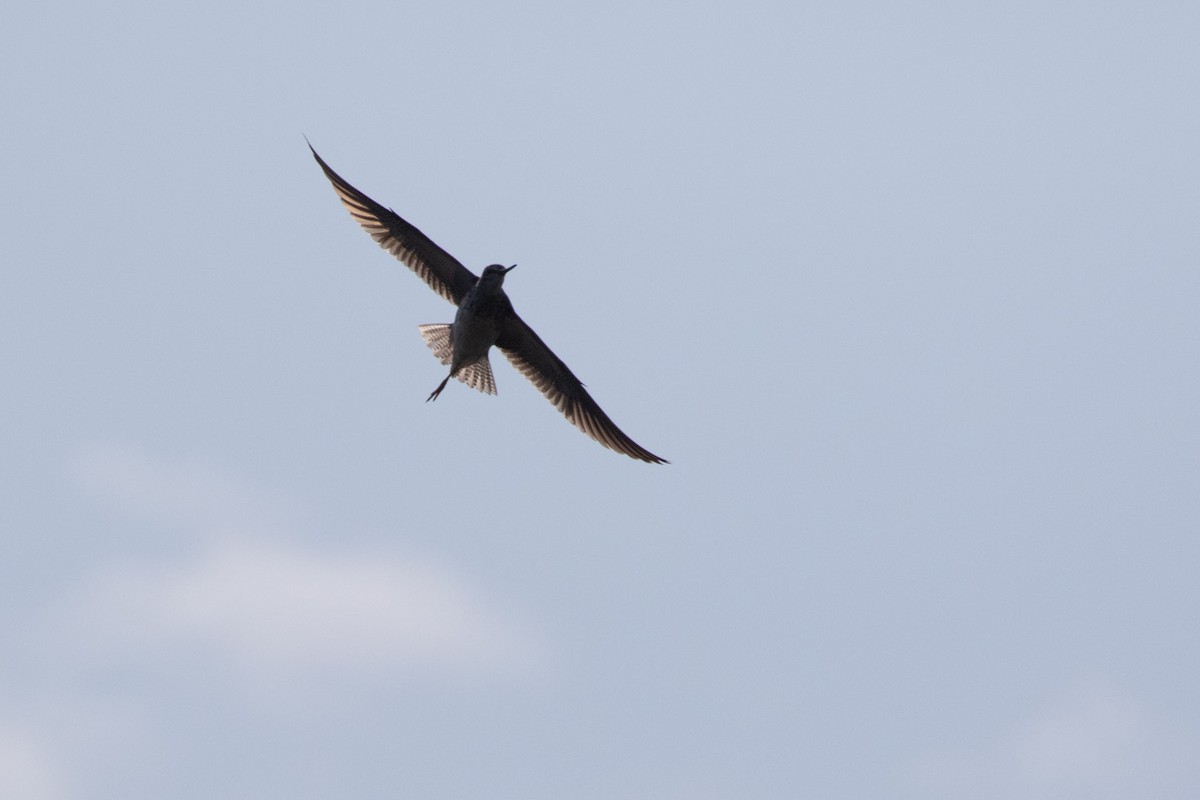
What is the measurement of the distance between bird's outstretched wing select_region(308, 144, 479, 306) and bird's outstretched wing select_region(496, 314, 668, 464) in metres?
0.85

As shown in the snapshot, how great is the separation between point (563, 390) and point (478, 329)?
1.66 metres

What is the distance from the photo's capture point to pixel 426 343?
16891 millimetres

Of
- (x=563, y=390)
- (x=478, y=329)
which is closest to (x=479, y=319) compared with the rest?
(x=478, y=329)

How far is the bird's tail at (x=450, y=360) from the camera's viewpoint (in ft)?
54.7

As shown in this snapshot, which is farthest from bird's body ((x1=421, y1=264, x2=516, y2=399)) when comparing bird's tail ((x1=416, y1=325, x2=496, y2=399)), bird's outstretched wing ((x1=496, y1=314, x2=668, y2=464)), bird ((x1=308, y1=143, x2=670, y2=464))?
bird's tail ((x1=416, y1=325, x2=496, y2=399))

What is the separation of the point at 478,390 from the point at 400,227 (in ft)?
7.61

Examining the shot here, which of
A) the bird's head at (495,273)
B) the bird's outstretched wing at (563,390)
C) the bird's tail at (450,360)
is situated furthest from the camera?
the bird's tail at (450,360)

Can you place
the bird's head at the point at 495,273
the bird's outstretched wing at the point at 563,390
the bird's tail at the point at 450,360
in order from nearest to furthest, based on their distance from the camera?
the bird's head at the point at 495,273 < the bird's outstretched wing at the point at 563,390 < the bird's tail at the point at 450,360

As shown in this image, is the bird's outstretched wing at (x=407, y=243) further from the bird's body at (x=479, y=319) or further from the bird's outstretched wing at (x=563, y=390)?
the bird's outstretched wing at (x=563, y=390)

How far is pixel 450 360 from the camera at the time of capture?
16.7 metres

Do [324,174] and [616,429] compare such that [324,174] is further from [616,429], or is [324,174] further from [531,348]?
[616,429]

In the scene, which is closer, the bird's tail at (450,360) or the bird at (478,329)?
the bird at (478,329)

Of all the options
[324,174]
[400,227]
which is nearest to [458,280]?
[400,227]

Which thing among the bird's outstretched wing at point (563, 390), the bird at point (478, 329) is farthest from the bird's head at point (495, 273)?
the bird's outstretched wing at point (563, 390)
